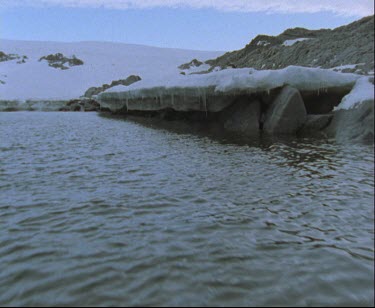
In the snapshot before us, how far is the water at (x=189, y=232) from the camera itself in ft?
11.2

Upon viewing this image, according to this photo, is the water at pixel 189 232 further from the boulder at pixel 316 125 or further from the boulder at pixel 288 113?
the boulder at pixel 288 113

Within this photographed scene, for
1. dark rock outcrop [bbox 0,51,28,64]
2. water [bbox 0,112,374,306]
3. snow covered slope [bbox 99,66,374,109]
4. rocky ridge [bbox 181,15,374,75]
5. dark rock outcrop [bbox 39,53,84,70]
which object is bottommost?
water [bbox 0,112,374,306]

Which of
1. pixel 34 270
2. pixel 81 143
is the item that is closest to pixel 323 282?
pixel 34 270

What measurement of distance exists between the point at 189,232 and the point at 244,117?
12299 millimetres

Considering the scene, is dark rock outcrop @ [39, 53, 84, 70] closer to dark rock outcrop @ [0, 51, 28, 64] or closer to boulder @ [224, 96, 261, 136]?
dark rock outcrop @ [0, 51, 28, 64]

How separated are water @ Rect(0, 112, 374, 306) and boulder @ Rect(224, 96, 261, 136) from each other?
6.48 metres

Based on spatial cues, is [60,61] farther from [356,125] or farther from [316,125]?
[356,125]

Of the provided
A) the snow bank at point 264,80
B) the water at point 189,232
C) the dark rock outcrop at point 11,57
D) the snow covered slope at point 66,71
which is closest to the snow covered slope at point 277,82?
the snow bank at point 264,80

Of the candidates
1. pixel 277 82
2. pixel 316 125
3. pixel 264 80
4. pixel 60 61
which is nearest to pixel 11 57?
pixel 60 61

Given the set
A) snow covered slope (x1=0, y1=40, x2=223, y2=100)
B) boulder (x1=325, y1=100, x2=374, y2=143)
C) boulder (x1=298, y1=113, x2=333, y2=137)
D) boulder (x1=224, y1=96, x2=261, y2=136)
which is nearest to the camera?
boulder (x1=325, y1=100, x2=374, y2=143)

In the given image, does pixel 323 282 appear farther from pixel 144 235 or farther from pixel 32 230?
pixel 32 230

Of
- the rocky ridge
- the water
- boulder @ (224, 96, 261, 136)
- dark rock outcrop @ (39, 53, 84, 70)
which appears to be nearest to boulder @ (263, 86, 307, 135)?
boulder @ (224, 96, 261, 136)

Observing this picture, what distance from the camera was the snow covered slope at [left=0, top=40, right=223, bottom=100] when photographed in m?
61.3

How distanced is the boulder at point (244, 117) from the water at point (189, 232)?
6.48 meters
